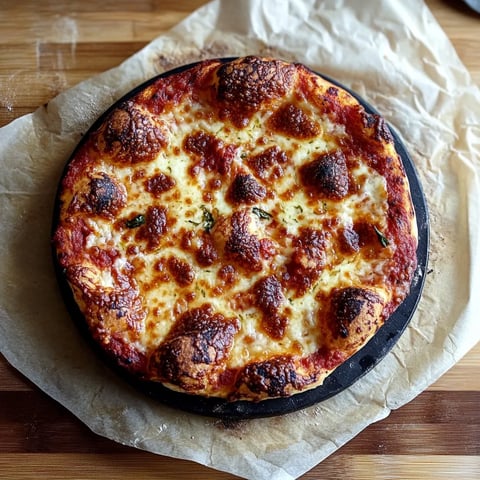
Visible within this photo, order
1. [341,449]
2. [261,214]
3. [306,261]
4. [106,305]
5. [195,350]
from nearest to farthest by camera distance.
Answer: [195,350] → [106,305] → [306,261] → [261,214] → [341,449]

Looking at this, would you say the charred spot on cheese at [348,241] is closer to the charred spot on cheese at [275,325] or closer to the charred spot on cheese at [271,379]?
the charred spot on cheese at [275,325]

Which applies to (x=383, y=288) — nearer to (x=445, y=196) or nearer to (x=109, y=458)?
(x=445, y=196)

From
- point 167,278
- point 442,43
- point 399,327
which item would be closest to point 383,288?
point 399,327

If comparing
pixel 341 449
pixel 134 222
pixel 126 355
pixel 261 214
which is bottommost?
pixel 341 449

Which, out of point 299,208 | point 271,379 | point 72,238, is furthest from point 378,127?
point 72,238

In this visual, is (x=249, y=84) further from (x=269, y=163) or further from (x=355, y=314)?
(x=355, y=314)

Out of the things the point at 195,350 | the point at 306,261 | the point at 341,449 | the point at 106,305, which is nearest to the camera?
the point at 195,350

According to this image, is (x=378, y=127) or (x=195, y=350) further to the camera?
(x=378, y=127)
